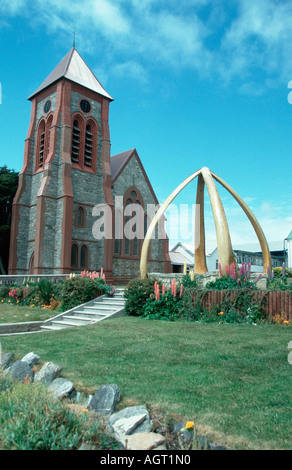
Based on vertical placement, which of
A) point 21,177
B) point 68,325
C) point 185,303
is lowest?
point 68,325

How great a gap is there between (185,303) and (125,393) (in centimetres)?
724

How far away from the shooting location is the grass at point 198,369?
12.5ft

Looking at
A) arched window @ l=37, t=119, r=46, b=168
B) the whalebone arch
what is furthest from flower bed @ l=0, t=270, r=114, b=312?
arched window @ l=37, t=119, r=46, b=168

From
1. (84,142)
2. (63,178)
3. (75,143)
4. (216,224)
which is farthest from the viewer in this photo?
(84,142)

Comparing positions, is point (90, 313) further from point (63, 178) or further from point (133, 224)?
point (133, 224)

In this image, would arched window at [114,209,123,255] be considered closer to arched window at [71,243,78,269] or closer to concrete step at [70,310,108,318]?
arched window at [71,243,78,269]

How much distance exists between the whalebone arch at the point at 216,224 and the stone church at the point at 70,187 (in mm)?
14824

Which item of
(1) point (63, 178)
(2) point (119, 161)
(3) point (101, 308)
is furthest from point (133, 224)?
(3) point (101, 308)

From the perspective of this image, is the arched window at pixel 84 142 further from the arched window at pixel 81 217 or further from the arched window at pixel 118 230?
the arched window at pixel 118 230

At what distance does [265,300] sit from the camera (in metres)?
10.7

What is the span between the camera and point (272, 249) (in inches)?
3019

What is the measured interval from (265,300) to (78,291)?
7.68m

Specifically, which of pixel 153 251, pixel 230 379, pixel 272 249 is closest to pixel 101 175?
pixel 153 251
